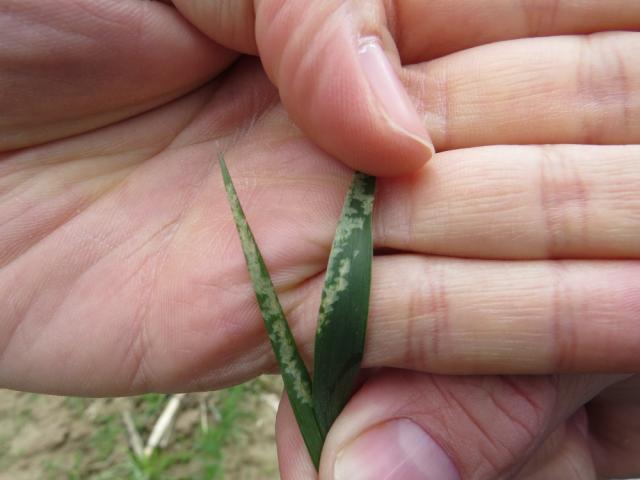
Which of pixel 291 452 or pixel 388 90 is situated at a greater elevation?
pixel 388 90

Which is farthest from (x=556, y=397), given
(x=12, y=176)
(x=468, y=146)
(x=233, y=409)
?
(x=233, y=409)

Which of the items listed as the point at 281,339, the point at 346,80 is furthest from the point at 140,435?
the point at 346,80

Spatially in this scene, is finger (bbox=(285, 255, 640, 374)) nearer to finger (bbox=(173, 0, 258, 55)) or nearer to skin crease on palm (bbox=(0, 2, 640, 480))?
skin crease on palm (bbox=(0, 2, 640, 480))

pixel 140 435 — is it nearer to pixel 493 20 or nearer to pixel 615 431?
pixel 615 431

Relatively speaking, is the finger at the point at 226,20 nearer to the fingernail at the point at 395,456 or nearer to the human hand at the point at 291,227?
the human hand at the point at 291,227

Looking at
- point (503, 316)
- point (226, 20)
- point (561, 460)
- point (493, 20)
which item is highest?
point (226, 20)

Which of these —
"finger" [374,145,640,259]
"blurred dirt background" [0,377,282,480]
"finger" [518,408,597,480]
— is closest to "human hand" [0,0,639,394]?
"finger" [374,145,640,259]

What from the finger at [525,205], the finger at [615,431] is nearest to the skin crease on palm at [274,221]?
the finger at [525,205]
